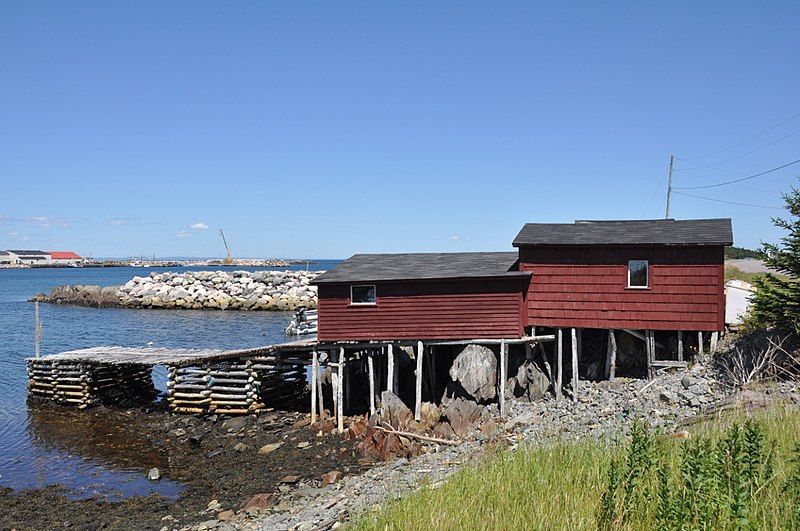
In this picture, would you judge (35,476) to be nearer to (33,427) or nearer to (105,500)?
(105,500)

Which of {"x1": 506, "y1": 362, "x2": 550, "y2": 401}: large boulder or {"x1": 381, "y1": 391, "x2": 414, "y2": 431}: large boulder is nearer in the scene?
{"x1": 381, "y1": 391, "x2": 414, "y2": 431}: large boulder

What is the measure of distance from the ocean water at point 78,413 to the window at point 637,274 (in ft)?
51.2

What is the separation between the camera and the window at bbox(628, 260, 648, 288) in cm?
2336

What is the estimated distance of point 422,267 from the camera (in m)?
25.6

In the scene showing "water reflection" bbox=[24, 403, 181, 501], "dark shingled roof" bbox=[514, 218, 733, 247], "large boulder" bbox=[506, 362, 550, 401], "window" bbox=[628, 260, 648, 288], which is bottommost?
"water reflection" bbox=[24, 403, 181, 501]

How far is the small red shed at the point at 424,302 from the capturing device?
23844mm

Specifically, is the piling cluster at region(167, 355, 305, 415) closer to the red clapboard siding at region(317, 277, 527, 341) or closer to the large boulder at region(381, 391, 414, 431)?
the red clapboard siding at region(317, 277, 527, 341)

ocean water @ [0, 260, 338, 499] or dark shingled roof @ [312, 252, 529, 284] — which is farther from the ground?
dark shingled roof @ [312, 252, 529, 284]

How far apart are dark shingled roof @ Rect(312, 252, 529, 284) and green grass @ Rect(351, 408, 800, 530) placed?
14420 millimetres

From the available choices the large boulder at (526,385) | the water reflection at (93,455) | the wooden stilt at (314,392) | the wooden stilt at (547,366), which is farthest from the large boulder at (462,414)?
the water reflection at (93,455)

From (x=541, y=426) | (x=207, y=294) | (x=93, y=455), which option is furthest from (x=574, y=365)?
(x=207, y=294)

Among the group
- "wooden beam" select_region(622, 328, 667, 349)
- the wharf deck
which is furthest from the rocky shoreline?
"wooden beam" select_region(622, 328, 667, 349)

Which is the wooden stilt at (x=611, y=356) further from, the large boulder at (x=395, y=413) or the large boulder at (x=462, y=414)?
the large boulder at (x=395, y=413)

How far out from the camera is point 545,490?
27.9 ft
